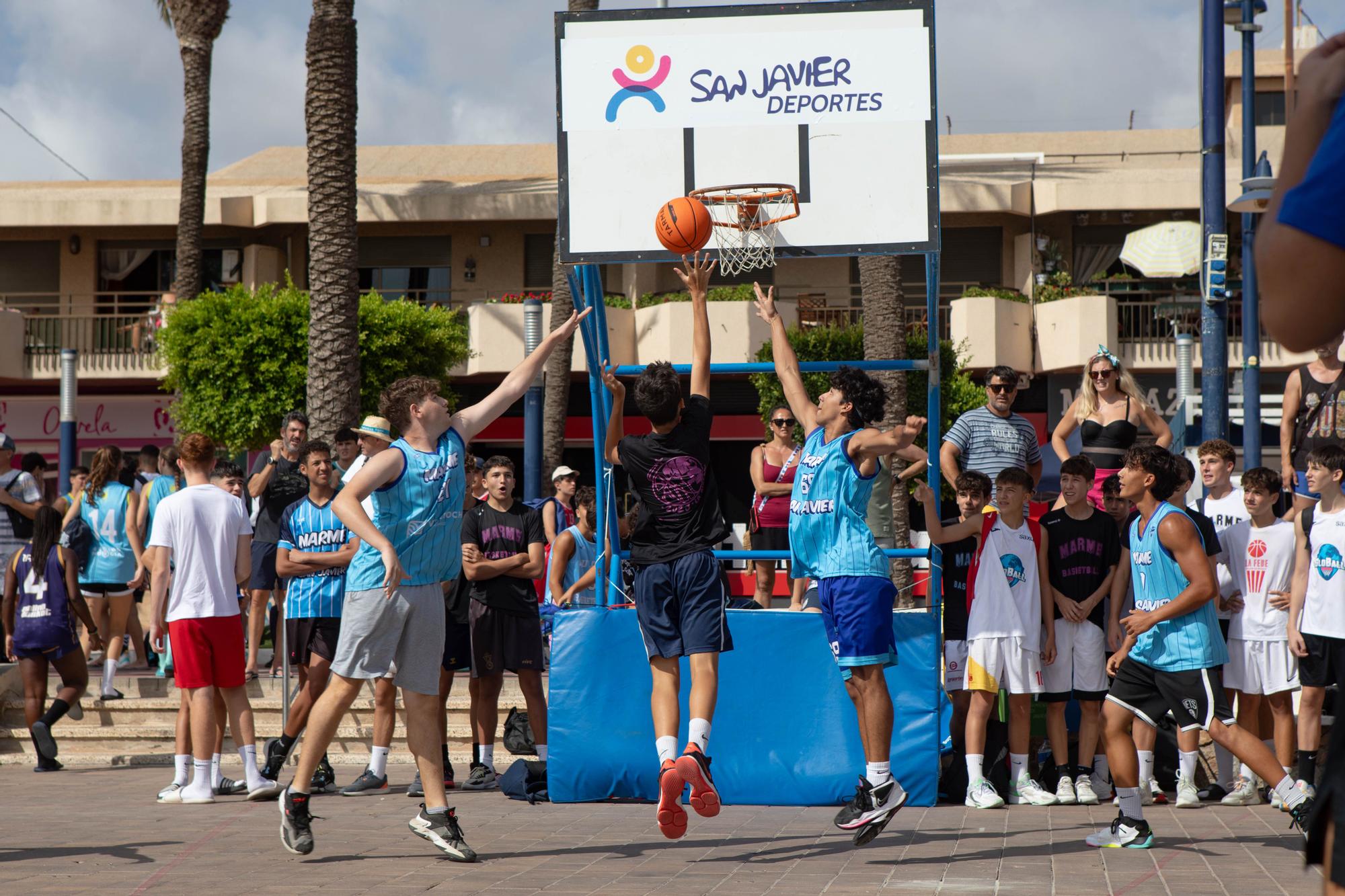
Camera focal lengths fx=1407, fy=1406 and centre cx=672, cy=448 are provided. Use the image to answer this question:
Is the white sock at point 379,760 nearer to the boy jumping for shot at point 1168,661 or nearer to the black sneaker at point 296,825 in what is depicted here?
the black sneaker at point 296,825

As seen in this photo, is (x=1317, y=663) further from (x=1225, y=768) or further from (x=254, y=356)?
(x=254, y=356)

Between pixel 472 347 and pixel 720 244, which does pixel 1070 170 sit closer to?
pixel 472 347

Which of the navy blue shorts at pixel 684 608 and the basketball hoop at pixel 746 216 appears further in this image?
the basketball hoop at pixel 746 216

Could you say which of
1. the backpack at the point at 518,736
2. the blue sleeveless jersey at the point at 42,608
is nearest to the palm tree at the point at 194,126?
the blue sleeveless jersey at the point at 42,608

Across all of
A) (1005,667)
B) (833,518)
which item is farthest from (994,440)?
(833,518)

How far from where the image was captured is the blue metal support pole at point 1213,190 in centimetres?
1142

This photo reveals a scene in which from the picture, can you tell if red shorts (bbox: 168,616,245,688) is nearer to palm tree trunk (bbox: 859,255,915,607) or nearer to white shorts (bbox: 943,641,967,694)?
white shorts (bbox: 943,641,967,694)

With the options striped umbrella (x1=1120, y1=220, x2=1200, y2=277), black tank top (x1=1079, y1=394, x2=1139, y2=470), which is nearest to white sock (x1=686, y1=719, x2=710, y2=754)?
black tank top (x1=1079, y1=394, x2=1139, y2=470)

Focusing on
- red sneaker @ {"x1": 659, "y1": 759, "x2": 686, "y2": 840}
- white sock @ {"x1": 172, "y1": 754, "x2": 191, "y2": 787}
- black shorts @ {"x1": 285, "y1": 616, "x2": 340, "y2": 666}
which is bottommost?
white sock @ {"x1": 172, "y1": 754, "x2": 191, "y2": 787}

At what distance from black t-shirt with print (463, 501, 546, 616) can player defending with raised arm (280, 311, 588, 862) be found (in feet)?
8.39

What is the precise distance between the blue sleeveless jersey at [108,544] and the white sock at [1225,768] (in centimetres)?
845

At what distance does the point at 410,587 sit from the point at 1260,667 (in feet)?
16.0

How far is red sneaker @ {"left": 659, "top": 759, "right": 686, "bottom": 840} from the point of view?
5594mm

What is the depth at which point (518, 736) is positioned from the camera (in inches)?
376
